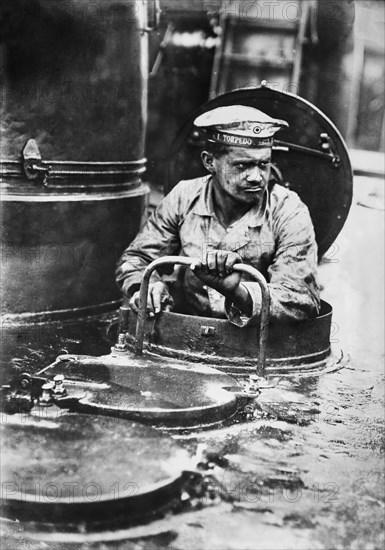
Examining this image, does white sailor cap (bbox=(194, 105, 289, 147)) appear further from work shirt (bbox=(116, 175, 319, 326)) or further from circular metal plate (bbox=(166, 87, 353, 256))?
circular metal plate (bbox=(166, 87, 353, 256))

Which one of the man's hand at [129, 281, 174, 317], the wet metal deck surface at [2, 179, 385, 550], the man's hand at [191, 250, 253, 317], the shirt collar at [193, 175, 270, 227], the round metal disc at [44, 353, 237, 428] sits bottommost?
the wet metal deck surface at [2, 179, 385, 550]

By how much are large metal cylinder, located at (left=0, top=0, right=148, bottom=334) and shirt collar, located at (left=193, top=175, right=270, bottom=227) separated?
100 cm

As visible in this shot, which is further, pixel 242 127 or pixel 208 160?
pixel 208 160

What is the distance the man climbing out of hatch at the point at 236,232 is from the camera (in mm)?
4777

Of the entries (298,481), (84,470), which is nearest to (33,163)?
(84,470)

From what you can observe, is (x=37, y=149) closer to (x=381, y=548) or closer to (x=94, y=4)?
(x=94, y=4)

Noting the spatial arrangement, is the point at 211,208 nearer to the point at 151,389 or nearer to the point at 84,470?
the point at 151,389

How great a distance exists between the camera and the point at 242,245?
16.4 feet

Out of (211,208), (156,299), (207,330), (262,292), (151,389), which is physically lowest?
(151,389)

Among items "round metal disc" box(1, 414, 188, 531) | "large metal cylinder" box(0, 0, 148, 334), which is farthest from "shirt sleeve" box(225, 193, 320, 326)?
"large metal cylinder" box(0, 0, 148, 334)

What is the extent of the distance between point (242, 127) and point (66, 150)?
4.63 feet

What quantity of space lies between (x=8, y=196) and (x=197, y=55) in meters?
4.32

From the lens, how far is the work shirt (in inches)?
189

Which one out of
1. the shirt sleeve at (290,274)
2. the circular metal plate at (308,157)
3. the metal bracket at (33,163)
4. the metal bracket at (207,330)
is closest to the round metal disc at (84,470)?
the metal bracket at (207,330)
